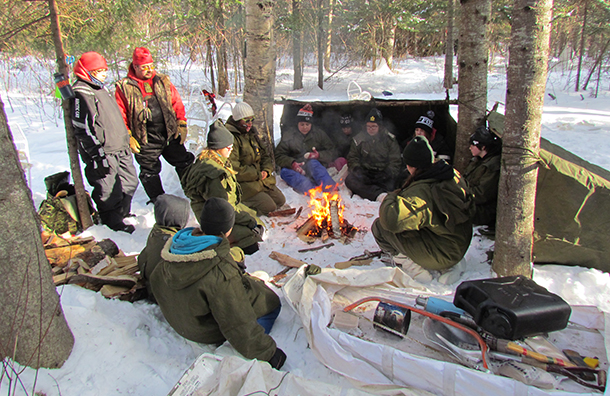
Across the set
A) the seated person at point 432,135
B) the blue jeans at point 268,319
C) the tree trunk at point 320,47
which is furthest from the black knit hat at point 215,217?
the tree trunk at point 320,47

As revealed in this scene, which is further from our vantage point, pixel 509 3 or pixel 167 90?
pixel 509 3

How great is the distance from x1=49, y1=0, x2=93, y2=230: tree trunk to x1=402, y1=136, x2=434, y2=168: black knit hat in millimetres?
3728

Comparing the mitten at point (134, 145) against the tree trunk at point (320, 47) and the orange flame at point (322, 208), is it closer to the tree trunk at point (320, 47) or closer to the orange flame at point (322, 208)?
the orange flame at point (322, 208)

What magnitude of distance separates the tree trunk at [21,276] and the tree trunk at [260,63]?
14.0 feet

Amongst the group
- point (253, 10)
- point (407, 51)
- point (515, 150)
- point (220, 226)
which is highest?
point (407, 51)

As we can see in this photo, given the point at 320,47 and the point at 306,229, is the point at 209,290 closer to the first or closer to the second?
the point at 306,229

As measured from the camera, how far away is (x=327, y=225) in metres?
4.73

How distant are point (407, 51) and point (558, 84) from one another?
33.9 ft

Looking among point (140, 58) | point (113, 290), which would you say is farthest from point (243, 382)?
point (140, 58)

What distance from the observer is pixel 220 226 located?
246 centimetres

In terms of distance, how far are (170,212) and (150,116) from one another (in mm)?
2451

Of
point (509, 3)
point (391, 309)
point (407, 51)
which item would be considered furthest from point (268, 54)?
point (407, 51)

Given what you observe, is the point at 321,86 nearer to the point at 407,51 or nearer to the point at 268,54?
the point at 407,51

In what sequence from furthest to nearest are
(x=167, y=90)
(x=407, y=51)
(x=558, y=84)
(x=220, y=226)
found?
1. (x=407, y=51)
2. (x=558, y=84)
3. (x=167, y=90)
4. (x=220, y=226)
